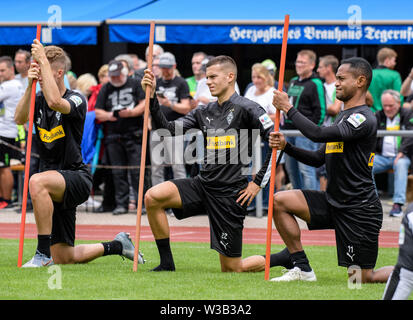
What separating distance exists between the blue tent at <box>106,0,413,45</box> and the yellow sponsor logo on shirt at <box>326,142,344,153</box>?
6.96 m

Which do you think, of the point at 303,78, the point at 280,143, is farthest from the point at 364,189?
the point at 303,78

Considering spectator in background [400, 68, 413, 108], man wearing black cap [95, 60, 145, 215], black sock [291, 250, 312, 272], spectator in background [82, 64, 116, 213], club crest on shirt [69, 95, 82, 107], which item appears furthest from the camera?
spectator in background [82, 64, 116, 213]

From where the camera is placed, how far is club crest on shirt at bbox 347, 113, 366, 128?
7449 millimetres

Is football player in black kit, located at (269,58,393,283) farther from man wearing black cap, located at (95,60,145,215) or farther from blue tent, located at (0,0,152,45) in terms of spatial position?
blue tent, located at (0,0,152,45)

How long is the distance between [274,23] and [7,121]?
4704mm

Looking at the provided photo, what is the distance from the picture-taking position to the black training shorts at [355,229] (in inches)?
301

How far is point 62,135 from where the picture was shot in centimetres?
861

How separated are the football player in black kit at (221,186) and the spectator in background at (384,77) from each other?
21.3 feet

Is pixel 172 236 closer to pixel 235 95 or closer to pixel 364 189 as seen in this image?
pixel 235 95

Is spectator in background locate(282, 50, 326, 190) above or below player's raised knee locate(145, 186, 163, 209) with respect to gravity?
above

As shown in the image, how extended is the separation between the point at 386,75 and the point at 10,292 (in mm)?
9159

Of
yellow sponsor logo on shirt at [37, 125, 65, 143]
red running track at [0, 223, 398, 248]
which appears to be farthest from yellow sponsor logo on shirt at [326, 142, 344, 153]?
red running track at [0, 223, 398, 248]
